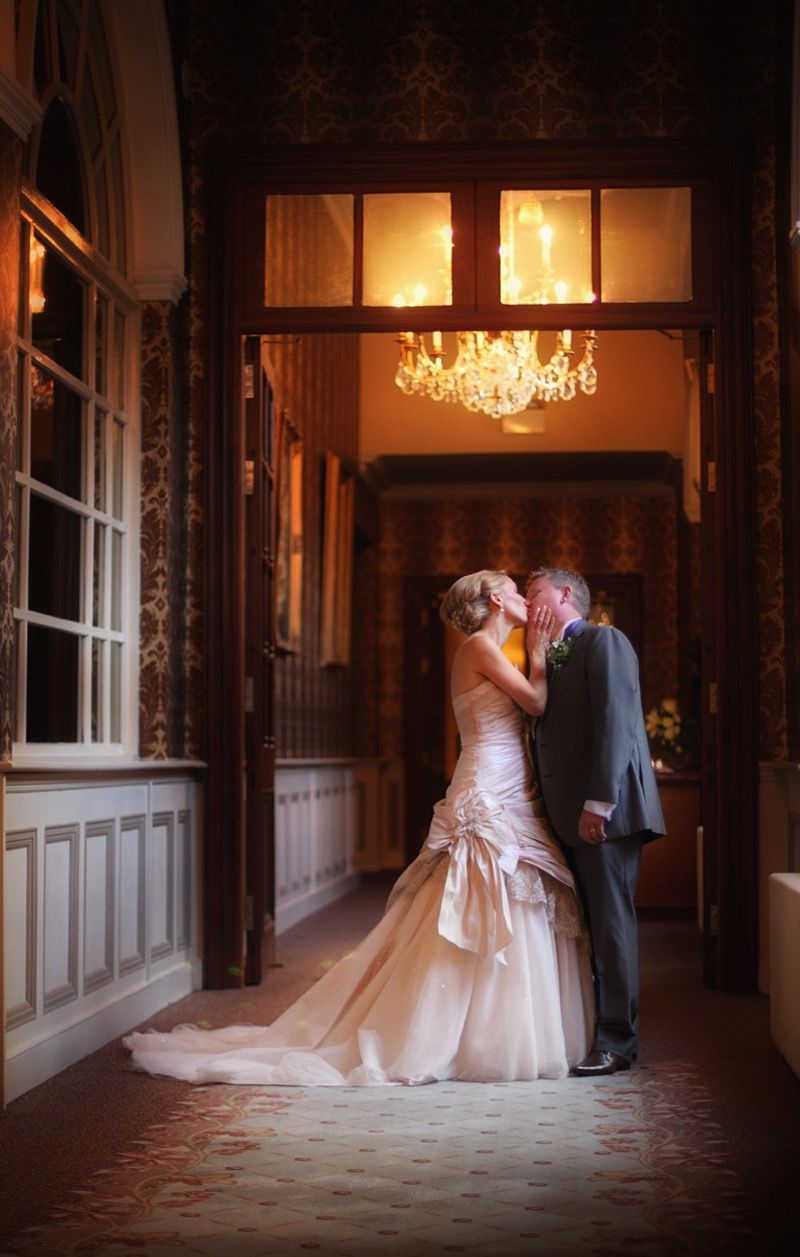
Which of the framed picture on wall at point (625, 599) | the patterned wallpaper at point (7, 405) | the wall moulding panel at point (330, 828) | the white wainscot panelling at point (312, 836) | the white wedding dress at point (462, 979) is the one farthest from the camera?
the framed picture on wall at point (625, 599)

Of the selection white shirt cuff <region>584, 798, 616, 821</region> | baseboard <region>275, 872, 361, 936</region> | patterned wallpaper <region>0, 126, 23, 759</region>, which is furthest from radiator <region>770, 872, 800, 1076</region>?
baseboard <region>275, 872, 361, 936</region>

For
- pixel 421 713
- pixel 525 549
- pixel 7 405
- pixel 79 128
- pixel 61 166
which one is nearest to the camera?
pixel 7 405

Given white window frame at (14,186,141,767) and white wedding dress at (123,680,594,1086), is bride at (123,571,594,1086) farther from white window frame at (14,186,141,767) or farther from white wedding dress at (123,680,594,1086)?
white window frame at (14,186,141,767)

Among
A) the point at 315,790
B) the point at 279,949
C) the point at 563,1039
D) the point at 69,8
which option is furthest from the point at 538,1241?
the point at 315,790

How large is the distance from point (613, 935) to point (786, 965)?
0.52 meters

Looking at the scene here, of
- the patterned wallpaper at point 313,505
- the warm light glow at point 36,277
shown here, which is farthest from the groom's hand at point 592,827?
the patterned wallpaper at point 313,505

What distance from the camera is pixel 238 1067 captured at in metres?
4.72

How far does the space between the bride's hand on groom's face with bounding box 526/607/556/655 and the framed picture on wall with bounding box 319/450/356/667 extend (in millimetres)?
6239

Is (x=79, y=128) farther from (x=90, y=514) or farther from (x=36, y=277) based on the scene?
(x=90, y=514)

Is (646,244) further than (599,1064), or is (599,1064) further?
(646,244)

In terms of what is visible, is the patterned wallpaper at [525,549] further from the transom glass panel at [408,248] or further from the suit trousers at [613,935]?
the suit trousers at [613,935]

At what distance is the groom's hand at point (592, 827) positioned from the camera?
489 centimetres

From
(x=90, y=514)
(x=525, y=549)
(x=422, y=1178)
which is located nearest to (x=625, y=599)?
(x=525, y=549)

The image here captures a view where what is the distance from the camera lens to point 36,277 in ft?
17.4
